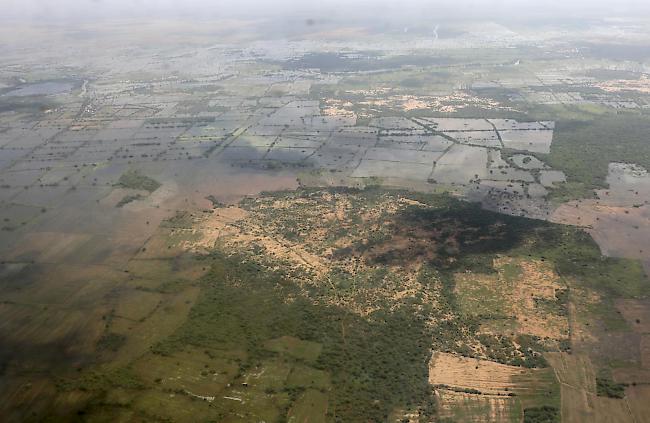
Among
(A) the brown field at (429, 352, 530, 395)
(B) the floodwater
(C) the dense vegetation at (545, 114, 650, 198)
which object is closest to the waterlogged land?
(A) the brown field at (429, 352, 530, 395)

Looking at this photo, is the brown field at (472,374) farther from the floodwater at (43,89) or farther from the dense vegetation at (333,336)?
the floodwater at (43,89)

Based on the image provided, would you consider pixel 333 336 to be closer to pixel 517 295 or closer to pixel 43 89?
pixel 517 295

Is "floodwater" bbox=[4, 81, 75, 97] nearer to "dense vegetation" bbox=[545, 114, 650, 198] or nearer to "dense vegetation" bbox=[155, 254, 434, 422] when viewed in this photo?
"dense vegetation" bbox=[155, 254, 434, 422]

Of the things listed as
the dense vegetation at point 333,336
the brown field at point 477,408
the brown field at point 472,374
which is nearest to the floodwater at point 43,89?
the dense vegetation at point 333,336

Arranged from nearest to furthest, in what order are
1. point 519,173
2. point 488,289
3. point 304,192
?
point 488,289, point 304,192, point 519,173

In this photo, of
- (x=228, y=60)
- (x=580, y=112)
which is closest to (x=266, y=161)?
(x=580, y=112)

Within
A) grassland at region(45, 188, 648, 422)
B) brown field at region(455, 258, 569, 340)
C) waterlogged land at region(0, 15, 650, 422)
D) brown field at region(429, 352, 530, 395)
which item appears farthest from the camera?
brown field at region(455, 258, 569, 340)

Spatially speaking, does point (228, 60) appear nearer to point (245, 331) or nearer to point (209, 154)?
point (209, 154)

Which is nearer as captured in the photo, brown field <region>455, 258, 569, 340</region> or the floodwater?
brown field <region>455, 258, 569, 340</region>

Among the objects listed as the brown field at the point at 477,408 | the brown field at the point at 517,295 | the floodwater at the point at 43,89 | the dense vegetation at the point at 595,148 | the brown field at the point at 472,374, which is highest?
the floodwater at the point at 43,89
